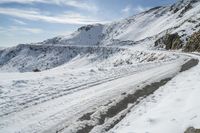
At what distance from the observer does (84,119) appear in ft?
35.2

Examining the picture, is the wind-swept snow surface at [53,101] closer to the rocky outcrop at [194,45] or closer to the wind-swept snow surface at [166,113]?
the wind-swept snow surface at [166,113]

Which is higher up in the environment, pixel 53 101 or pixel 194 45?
pixel 194 45

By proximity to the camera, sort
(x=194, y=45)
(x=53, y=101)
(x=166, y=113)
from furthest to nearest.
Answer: (x=194, y=45)
(x=53, y=101)
(x=166, y=113)

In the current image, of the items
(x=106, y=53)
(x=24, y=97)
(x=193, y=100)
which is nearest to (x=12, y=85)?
(x=24, y=97)

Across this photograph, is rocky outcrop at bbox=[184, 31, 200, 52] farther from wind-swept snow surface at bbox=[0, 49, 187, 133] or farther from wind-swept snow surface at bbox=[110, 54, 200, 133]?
wind-swept snow surface at bbox=[110, 54, 200, 133]

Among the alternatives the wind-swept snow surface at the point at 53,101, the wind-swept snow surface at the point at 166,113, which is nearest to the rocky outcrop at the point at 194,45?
the wind-swept snow surface at the point at 53,101

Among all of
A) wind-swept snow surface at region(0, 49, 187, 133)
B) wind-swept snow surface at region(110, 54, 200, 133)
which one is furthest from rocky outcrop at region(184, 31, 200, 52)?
wind-swept snow surface at region(110, 54, 200, 133)

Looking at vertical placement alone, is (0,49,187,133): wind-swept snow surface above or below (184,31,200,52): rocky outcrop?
below

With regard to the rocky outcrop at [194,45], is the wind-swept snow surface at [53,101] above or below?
below

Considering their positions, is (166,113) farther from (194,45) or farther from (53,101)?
(194,45)

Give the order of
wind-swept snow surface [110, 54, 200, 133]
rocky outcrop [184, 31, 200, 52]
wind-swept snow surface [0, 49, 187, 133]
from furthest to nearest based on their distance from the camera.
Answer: rocky outcrop [184, 31, 200, 52]
wind-swept snow surface [0, 49, 187, 133]
wind-swept snow surface [110, 54, 200, 133]

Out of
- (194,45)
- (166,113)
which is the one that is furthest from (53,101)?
(194,45)

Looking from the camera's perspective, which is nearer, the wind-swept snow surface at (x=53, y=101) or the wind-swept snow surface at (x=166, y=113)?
the wind-swept snow surface at (x=166, y=113)

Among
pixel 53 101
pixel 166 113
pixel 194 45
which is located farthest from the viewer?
pixel 194 45
